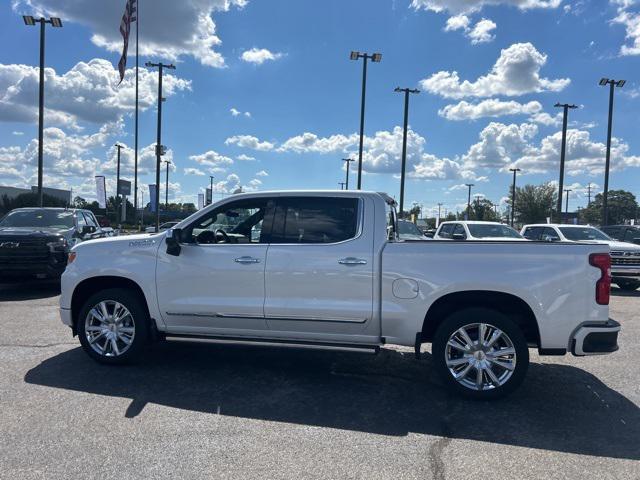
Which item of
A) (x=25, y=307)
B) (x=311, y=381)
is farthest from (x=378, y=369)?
(x=25, y=307)

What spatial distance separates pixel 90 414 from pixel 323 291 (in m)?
2.28

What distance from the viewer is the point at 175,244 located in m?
5.37

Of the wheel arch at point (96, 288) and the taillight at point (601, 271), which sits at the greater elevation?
the taillight at point (601, 271)

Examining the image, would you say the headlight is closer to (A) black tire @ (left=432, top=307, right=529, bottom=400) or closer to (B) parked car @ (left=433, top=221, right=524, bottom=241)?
(A) black tire @ (left=432, top=307, right=529, bottom=400)

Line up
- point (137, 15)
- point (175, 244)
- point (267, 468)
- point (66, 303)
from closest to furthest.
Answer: point (267, 468) < point (175, 244) < point (66, 303) < point (137, 15)

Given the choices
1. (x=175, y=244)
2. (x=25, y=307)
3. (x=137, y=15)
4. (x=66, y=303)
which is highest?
(x=137, y=15)

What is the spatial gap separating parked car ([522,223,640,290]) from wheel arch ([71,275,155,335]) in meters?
9.43

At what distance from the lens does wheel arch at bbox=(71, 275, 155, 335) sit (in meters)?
5.69

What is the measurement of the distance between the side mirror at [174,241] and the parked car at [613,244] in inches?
362

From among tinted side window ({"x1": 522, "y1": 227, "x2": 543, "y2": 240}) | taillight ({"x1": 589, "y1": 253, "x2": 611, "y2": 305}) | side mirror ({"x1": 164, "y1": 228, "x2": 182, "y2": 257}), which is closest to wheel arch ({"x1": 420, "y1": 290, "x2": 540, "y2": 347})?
taillight ({"x1": 589, "y1": 253, "x2": 611, "y2": 305})

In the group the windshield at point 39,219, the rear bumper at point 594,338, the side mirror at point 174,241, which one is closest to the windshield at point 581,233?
the rear bumper at point 594,338

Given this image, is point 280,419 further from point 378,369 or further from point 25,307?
point 25,307

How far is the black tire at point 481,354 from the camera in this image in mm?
4699

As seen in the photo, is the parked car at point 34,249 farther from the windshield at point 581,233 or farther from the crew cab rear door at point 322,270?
the windshield at point 581,233
